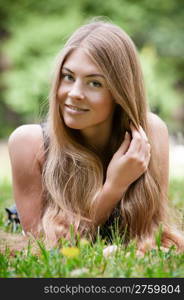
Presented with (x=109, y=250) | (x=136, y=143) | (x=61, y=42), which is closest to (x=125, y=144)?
(x=136, y=143)

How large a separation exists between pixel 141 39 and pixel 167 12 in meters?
0.71

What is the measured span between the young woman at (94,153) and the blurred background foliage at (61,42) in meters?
6.72

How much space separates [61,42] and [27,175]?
725 centimetres

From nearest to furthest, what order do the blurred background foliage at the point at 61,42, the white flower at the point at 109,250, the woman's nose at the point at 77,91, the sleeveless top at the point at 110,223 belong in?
the white flower at the point at 109,250 < the woman's nose at the point at 77,91 < the sleeveless top at the point at 110,223 < the blurred background foliage at the point at 61,42

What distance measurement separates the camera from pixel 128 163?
8.75 ft

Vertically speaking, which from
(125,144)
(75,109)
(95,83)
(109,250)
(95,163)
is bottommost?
(109,250)

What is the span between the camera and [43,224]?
106 inches

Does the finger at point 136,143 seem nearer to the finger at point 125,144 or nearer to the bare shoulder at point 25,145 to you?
the finger at point 125,144

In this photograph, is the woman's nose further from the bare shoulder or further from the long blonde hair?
the bare shoulder

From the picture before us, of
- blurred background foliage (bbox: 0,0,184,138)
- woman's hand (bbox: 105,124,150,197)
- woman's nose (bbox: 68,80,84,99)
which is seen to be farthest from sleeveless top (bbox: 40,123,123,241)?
blurred background foliage (bbox: 0,0,184,138)

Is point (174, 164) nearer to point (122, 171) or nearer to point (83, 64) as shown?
point (122, 171)

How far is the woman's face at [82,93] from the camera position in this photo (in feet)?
8.53

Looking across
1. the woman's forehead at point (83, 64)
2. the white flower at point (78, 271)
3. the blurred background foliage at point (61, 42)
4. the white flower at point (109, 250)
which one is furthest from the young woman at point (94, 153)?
the blurred background foliage at point (61, 42)

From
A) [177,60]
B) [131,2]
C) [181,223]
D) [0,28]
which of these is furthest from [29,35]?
[181,223]
